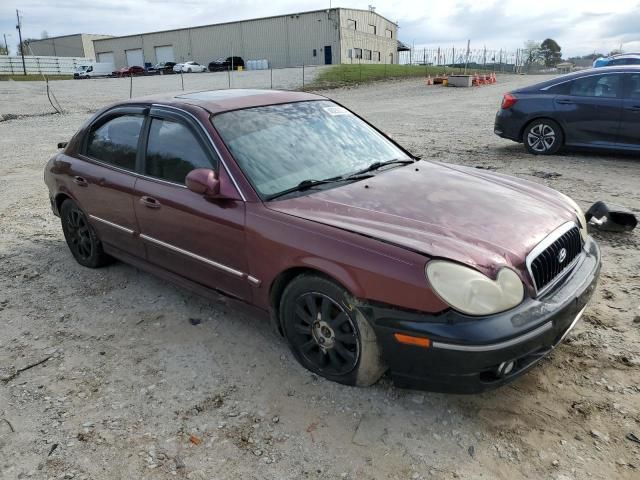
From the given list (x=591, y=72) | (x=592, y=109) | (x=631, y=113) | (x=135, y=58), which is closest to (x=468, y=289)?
(x=631, y=113)

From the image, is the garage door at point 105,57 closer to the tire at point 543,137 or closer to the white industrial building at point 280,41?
the white industrial building at point 280,41

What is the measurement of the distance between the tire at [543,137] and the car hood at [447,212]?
5938 mm

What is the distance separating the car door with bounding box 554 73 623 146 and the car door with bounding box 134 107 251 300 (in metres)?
7.22

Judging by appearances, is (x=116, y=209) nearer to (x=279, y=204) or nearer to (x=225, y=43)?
(x=279, y=204)

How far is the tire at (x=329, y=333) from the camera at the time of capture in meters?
2.70

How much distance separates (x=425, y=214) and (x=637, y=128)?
22.5 feet

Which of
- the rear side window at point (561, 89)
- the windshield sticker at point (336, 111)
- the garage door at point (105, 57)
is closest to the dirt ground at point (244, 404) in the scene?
the windshield sticker at point (336, 111)

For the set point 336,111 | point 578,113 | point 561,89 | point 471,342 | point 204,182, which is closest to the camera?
point 471,342

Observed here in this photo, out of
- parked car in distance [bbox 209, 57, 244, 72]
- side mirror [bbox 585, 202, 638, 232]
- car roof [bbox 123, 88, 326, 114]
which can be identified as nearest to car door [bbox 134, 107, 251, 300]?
car roof [bbox 123, 88, 326, 114]

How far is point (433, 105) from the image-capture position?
18.8 meters

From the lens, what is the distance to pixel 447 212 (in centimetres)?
294

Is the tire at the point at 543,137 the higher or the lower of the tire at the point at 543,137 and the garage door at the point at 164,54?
the lower

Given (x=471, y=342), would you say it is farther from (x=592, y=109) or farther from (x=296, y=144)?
(x=592, y=109)

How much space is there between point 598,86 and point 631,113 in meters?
0.73
